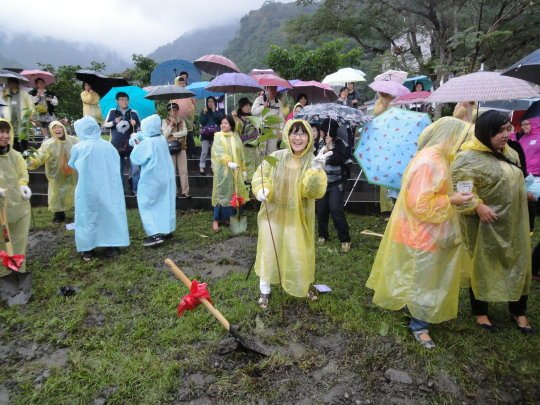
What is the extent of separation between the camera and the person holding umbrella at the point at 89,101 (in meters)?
7.32

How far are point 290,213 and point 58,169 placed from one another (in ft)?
15.0

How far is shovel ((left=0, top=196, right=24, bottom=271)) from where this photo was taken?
12.4ft

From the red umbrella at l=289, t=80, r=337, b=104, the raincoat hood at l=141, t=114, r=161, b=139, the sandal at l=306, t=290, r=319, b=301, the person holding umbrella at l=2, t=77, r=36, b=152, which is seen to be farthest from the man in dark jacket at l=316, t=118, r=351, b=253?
the person holding umbrella at l=2, t=77, r=36, b=152

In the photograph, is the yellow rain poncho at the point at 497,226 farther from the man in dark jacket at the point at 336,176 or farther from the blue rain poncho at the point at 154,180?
the blue rain poncho at the point at 154,180

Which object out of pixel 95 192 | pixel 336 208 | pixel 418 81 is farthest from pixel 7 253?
pixel 418 81

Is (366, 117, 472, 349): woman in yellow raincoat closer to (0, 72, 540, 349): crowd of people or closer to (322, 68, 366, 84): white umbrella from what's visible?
(0, 72, 540, 349): crowd of people

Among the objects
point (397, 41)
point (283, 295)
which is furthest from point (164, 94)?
point (397, 41)

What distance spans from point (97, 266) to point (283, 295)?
8.17 feet

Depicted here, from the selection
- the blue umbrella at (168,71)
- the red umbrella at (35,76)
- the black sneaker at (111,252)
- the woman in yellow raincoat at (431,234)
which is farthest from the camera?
the red umbrella at (35,76)

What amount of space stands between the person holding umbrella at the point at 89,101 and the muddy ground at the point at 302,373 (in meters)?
5.25

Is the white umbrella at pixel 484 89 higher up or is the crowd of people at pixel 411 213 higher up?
the white umbrella at pixel 484 89

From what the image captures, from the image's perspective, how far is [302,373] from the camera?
2746 mm

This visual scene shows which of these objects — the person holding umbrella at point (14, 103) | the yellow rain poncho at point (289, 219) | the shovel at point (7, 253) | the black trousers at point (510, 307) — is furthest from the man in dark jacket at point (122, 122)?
the black trousers at point (510, 307)

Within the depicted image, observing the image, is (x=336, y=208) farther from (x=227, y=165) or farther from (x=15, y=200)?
(x=15, y=200)
